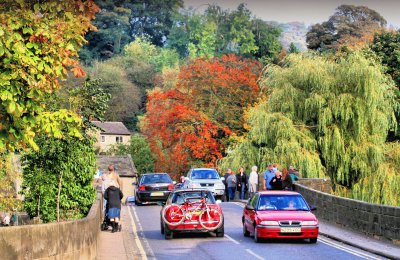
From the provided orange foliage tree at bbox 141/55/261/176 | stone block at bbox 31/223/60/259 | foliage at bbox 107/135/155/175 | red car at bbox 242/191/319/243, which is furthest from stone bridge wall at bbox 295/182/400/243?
foliage at bbox 107/135/155/175

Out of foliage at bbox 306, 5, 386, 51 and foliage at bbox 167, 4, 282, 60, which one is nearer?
foliage at bbox 306, 5, 386, 51

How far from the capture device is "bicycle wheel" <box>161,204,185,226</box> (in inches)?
1017

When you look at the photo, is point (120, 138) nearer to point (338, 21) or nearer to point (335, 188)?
point (338, 21)

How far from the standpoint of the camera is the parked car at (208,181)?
147ft

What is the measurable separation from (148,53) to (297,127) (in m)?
121

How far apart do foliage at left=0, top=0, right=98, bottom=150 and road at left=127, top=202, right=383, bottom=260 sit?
306 inches

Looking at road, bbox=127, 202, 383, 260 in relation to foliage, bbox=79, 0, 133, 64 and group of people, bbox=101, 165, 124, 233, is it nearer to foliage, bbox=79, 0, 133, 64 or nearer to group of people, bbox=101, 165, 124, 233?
group of people, bbox=101, 165, 124, 233

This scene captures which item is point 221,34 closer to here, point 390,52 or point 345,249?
point 390,52

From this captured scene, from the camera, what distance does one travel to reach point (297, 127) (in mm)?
44594

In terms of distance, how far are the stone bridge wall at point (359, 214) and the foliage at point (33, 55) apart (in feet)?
38.9

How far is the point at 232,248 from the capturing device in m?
23.0

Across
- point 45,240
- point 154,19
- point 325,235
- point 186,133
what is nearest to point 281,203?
point 325,235

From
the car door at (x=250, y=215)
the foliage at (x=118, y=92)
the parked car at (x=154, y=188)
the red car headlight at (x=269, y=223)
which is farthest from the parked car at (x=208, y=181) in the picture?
the foliage at (x=118, y=92)

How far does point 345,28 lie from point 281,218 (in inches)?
3599
